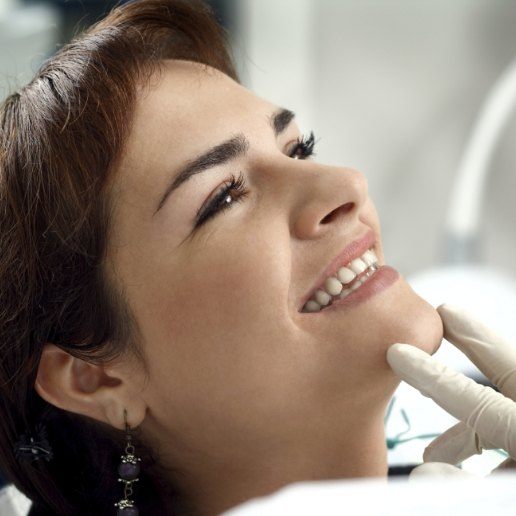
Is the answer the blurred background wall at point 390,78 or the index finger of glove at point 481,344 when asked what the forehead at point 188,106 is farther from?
the blurred background wall at point 390,78

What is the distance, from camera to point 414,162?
3.23 metres

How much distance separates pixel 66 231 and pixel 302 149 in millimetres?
386

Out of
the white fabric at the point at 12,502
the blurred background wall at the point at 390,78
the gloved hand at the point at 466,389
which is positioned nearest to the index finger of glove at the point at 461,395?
the gloved hand at the point at 466,389

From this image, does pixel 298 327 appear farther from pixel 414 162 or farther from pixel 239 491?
pixel 414 162

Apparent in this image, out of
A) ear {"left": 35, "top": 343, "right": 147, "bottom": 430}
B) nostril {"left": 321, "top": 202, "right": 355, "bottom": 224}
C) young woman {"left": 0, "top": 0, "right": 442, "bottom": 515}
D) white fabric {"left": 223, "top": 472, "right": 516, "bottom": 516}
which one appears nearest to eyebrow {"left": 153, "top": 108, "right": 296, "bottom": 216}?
young woman {"left": 0, "top": 0, "right": 442, "bottom": 515}

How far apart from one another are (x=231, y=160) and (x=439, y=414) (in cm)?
75

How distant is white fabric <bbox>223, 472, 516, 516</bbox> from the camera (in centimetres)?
71

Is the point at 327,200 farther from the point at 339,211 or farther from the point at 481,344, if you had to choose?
the point at 481,344

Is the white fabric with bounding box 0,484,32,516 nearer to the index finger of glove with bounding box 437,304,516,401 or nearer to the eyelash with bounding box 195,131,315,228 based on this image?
the eyelash with bounding box 195,131,315,228

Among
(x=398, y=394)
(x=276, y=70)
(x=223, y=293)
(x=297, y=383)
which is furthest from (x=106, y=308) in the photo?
(x=276, y=70)

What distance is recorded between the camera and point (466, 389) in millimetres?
1102

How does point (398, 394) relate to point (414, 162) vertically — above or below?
below

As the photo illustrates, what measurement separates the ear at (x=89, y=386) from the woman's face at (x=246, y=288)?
0.05 m

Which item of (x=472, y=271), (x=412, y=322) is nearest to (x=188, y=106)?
(x=412, y=322)
